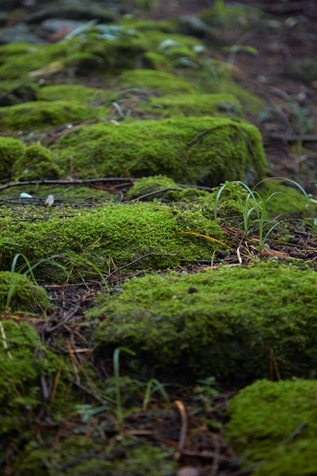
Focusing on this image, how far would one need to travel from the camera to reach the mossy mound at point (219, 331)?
188 centimetres

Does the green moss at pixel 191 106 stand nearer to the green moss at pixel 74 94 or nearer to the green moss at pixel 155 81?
the green moss at pixel 155 81

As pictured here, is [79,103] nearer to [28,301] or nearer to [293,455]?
[28,301]

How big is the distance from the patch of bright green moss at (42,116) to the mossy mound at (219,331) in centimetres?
265

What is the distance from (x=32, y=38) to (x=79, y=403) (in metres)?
6.34

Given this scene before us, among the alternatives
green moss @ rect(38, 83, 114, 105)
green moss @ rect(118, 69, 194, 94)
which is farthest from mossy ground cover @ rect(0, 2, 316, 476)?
green moss @ rect(118, 69, 194, 94)

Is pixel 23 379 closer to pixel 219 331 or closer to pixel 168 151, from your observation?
pixel 219 331

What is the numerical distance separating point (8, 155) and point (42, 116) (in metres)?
0.82

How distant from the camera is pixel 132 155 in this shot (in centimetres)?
357

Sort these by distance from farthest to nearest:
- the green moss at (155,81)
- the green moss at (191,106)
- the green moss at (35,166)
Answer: the green moss at (155,81) < the green moss at (191,106) < the green moss at (35,166)

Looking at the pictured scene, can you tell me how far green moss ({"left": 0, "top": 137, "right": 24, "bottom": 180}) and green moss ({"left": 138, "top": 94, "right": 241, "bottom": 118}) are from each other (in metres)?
1.22

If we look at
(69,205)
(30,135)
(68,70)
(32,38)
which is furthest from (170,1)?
(69,205)

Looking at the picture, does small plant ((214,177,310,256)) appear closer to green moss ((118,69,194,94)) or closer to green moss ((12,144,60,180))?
green moss ((12,144,60,180))

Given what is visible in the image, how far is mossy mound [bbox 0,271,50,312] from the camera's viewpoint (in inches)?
81.6

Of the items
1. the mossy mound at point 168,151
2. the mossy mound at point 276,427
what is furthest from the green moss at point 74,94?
the mossy mound at point 276,427
